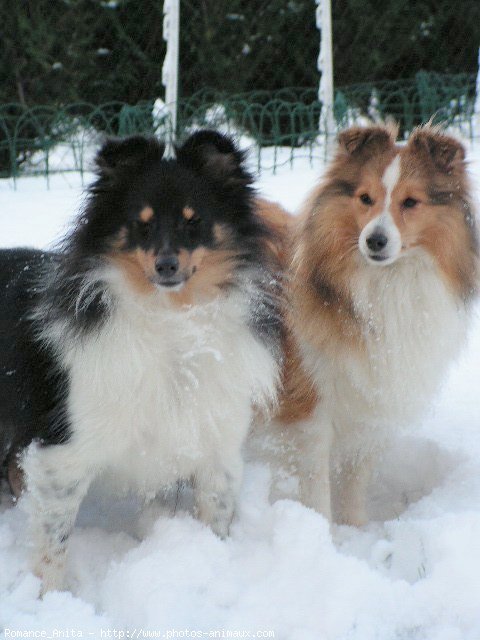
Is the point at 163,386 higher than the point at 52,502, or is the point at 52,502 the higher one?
the point at 163,386

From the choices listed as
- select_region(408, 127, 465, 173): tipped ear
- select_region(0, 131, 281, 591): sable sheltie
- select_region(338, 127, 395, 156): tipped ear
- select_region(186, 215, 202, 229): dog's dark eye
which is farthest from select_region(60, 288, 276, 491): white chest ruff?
select_region(408, 127, 465, 173): tipped ear

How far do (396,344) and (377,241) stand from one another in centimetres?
46

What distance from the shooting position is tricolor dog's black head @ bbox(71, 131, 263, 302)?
268cm

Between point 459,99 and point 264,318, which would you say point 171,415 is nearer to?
point 264,318

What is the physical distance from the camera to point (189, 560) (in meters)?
2.76

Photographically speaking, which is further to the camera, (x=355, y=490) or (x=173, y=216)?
(x=355, y=490)

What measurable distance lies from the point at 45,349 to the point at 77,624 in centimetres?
94

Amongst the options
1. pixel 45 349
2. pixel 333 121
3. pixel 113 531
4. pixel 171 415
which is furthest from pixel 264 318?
pixel 333 121

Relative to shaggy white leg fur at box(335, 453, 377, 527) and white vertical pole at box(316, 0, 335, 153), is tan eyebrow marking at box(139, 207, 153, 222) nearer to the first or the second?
shaggy white leg fur at box(335, 453, 377, 527)

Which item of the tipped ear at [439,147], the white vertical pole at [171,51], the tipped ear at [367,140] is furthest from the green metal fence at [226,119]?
the tipped ear at [439,147]

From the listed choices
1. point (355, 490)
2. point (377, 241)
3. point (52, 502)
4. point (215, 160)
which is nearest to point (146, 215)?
point (215, 160)

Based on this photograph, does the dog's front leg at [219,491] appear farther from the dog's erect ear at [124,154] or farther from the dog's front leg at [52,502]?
the dog's erect ear at [124,154]

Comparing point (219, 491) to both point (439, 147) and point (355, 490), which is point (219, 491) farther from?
point (439, 147)

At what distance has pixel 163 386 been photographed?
278cm
